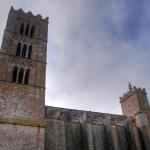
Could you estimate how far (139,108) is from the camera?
26.8 meters

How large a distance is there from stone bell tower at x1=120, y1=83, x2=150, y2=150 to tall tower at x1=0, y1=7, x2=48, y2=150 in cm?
1290

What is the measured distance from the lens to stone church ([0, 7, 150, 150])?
15.8 m

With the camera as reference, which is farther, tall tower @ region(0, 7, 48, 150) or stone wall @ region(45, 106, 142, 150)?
stone wall @ region(45, 106, 142, 150)

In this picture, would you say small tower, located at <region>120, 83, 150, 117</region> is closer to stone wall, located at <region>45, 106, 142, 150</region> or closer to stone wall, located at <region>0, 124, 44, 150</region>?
stone wall, located at <region>45, 106, 142, 150</region>

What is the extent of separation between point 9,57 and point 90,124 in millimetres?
10992

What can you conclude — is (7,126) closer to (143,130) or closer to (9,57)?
(9,57)

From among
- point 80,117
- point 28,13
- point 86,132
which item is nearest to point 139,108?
point 80,117

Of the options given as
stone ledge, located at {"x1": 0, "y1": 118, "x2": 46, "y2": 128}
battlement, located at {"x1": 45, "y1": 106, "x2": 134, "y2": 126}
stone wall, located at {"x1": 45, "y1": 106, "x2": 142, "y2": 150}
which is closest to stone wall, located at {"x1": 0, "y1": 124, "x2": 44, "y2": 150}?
stone ledge, located at {"x1": 0, "y1": 118, "x2": 46, "y2": 128}

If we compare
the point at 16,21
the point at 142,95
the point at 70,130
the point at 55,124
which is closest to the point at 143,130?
the point at 142,95

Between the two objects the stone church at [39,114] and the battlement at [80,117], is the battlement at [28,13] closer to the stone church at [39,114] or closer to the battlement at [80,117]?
the stone church at [39,114]

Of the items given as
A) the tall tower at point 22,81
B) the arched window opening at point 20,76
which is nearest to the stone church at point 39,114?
the tall tower at point 22,81

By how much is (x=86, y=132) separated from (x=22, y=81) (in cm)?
907

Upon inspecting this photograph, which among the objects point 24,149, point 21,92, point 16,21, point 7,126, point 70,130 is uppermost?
point 16,21

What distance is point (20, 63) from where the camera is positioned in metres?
19.8
